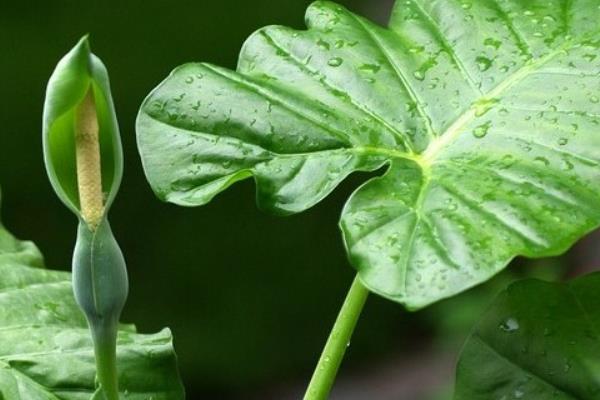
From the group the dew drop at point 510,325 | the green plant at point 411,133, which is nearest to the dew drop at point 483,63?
the green plant at point 411,133

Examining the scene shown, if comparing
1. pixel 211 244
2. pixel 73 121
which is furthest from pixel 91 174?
pixel 211 244

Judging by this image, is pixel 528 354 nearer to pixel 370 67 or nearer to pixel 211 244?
pixel 370 67

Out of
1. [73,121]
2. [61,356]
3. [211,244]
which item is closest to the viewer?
[73,121]

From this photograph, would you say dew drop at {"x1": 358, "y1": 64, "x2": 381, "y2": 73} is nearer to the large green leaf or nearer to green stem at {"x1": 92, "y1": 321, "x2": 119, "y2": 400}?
the large green leaf

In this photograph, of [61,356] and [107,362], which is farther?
[61,356]

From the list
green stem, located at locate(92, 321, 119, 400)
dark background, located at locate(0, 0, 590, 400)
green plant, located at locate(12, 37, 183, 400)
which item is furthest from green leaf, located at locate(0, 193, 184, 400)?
dark background, located at locate(0, 0, 590, 400)

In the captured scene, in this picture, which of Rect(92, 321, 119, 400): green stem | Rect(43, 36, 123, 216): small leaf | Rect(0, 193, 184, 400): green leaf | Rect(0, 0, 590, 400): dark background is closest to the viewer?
Rect(43, 36, 123, 216): small leaf

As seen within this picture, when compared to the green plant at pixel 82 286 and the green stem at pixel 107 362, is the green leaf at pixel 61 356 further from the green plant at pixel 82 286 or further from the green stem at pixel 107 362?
the green stem at pixel 107 362
